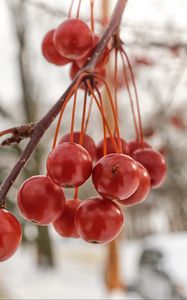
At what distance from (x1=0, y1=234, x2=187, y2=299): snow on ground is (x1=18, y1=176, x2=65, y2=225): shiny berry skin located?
2531 mm

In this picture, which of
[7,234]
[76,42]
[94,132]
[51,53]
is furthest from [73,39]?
[94,132]

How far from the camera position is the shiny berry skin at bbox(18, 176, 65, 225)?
530 millimetres

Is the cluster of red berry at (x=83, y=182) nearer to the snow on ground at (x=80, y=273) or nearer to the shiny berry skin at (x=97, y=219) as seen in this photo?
the shiny berry skin at (x=97, y=219)

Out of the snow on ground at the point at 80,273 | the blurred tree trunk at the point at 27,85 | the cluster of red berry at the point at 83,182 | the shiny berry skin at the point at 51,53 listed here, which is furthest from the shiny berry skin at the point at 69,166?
the blurred tree trunk at the point at 27,85

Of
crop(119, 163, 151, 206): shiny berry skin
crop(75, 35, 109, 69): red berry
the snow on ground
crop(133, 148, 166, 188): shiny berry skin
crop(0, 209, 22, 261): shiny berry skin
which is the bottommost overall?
the snow on ground

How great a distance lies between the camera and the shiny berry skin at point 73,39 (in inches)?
28.8

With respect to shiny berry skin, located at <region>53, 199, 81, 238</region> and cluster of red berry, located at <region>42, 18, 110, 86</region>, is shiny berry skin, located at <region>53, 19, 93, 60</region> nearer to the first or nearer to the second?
cluster of red berry, located at <region>42, 18, 110, 86</region>

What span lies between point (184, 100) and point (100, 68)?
12.8ft

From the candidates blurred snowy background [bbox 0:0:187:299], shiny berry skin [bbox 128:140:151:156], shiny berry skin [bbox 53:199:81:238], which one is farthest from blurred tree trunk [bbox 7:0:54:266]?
shiny berry skin [bbox 53:199:81:238]

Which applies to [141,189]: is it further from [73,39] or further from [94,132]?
[94,132]

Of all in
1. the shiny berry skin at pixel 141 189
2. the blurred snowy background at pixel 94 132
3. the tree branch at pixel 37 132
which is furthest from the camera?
the blurred snowy background at pixel 94 132

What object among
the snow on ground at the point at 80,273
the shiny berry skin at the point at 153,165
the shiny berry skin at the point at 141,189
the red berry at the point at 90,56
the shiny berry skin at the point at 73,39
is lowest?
the snow on ground at the point at 80,273

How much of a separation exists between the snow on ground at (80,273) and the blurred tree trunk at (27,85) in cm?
26

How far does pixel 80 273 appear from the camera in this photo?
5.24m
